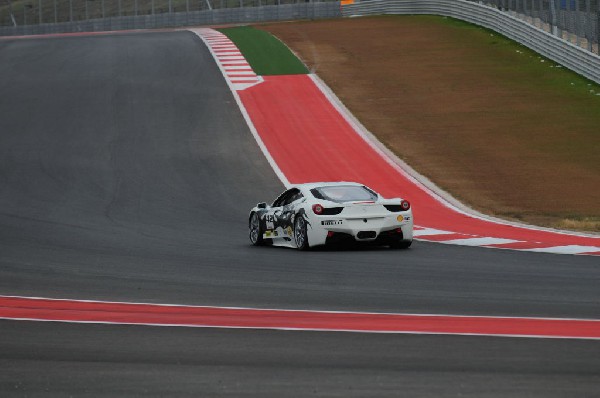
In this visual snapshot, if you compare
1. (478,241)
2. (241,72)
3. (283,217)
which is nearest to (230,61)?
(241,72)

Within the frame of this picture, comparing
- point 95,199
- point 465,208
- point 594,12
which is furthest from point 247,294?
point 594,12

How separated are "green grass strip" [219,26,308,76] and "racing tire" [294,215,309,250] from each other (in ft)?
94.9

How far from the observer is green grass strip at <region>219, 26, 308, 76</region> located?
48906mm

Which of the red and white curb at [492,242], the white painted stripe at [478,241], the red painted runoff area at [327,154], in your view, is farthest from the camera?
the red painted runoff area at [327,154]

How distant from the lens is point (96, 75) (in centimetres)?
4947

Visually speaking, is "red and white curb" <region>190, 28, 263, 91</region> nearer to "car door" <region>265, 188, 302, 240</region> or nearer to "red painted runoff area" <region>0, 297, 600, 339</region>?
"car door" <region>265, 188, 302, 240</region>

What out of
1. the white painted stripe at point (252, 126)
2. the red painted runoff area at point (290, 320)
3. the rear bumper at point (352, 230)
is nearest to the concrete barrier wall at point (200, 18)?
the white painted stripe at point (252, 126)

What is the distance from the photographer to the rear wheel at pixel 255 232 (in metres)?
20.7

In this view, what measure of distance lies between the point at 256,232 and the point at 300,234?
1.68m

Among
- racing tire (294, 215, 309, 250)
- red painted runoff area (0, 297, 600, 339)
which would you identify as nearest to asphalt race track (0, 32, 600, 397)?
racing tire (294, 215, 309, 250)

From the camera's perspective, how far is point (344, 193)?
786 inches

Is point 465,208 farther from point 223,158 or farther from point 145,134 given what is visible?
point 145,134

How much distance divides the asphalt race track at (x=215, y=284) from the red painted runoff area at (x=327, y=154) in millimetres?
1055

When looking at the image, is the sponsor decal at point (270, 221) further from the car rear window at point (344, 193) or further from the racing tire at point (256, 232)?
the car rear window at point (344, 193)
